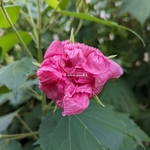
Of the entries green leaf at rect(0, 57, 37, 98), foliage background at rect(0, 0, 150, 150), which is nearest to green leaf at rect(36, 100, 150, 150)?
foliage background at rect(0, 0, 150, 150)

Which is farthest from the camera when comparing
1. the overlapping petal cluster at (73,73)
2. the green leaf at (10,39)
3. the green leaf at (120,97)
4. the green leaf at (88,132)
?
the green leaf at (120,97)

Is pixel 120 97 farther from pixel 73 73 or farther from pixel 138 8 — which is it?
pixel 73 73

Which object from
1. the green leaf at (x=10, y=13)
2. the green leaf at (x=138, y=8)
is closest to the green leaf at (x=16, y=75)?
the green leaf at (x=10, y=13)

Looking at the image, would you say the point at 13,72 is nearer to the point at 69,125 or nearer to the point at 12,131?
the point at 69,125

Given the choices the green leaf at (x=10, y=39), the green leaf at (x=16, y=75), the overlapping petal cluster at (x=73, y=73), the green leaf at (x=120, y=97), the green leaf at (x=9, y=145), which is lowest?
the green leaf at (x=120, y=97)

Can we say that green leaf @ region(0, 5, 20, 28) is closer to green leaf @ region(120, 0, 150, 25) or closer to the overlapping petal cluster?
the overlapping petal cluster

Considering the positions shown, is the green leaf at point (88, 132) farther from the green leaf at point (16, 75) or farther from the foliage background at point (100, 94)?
Result: the green leaf at point (16, 75)
